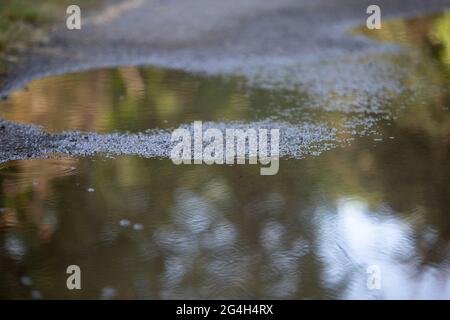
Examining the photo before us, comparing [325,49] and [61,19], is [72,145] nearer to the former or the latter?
[325,49]

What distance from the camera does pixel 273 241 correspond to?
4.81 m

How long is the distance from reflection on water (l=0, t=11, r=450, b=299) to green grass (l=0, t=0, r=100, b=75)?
13.3ft

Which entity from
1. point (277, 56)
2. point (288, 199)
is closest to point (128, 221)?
point (288, 199)

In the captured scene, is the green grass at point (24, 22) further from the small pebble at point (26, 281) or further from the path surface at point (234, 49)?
the small pebble at point (26, 281)

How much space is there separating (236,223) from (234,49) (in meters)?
6.43
